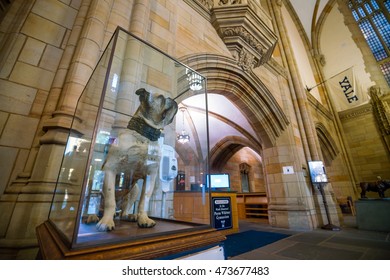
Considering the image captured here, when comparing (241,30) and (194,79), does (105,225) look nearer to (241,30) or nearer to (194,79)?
(194,79)

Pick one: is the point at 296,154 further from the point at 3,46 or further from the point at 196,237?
the point at 3,46

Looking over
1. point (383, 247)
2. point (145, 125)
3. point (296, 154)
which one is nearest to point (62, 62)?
point (145, 125)

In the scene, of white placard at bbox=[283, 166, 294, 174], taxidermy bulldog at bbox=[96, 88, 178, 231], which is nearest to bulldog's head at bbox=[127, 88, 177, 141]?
taxidermy bulldog at bbox=[96, 88, 178, 231]

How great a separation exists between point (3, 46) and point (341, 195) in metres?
11.0

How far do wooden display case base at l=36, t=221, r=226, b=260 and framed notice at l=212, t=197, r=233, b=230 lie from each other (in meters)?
2.62

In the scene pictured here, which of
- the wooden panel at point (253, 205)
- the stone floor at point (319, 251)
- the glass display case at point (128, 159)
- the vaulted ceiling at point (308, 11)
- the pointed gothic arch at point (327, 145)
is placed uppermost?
the vaulted ceiling at point (308, 11)

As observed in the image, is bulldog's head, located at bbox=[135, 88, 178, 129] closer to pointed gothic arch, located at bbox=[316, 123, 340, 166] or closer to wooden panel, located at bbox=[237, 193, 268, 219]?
wooden panel, located at bbox=[237, 193, 268, 219]

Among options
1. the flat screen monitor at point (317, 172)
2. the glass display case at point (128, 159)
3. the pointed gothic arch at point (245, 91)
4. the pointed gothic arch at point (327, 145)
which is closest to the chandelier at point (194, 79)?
the glass display case at point (128, 159)

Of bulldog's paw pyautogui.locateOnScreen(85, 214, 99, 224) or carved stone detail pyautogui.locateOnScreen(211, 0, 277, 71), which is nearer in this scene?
bulldog's paw pyautogui.locateOnScreen(85, 214, 99, 224)

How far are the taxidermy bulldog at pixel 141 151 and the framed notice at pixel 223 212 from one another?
8.10 ft

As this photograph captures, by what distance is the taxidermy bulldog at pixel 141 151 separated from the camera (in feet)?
2.62

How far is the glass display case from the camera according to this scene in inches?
29.5

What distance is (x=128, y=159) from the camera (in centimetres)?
84

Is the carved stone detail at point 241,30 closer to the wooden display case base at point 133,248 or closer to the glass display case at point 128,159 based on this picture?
the glass display case at point 128,159
